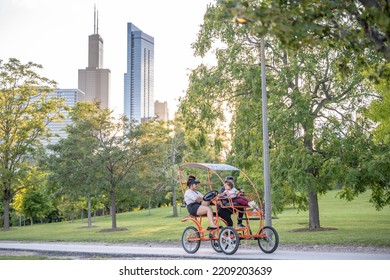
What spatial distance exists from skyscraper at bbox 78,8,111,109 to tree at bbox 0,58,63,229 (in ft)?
286

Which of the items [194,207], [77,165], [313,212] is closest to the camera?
[194,207]

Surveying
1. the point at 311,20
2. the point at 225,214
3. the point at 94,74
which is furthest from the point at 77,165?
the point at 94,74

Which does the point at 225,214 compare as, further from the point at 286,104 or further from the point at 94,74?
the point at 94,74

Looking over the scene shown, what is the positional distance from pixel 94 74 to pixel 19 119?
126 metres

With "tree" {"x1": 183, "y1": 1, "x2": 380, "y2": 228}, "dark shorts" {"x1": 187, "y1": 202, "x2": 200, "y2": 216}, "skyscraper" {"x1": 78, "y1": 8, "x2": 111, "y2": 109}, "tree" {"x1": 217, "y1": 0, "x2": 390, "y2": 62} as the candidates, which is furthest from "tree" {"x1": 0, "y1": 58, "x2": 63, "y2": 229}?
"skyscraper" {"x1": 78, "y1": 8, "x2": 111, "y2": 109}

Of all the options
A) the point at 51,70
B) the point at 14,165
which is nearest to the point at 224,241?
the point at 14,165

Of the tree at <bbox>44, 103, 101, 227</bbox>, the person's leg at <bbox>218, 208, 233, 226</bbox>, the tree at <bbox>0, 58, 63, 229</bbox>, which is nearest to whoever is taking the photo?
the person's leg at <bbox>218, 208, 233, 226</bbox>

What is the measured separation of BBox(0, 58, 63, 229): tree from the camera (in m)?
42.9

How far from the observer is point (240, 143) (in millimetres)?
23609

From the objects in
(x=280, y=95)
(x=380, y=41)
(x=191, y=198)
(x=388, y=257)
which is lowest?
(x=388, y=257)

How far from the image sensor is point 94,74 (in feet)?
551

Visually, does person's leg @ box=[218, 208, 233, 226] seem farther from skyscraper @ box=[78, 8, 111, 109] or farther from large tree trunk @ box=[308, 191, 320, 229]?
skyscraper @ box=[78, 8, 111, 109]
